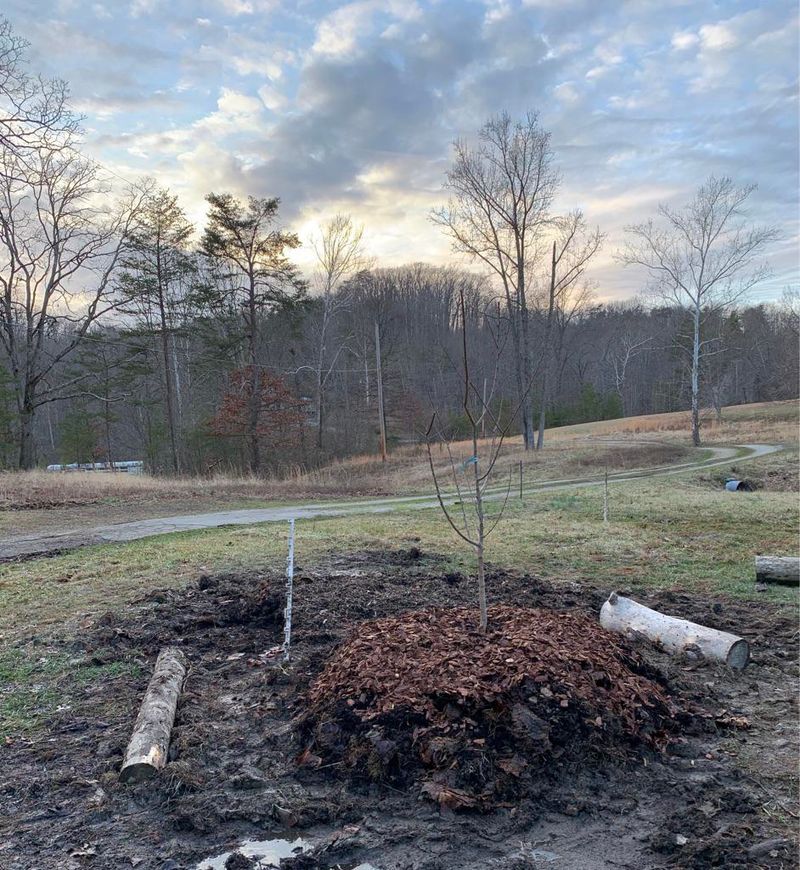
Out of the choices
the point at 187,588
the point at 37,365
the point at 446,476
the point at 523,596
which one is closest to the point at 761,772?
the point at 523,596

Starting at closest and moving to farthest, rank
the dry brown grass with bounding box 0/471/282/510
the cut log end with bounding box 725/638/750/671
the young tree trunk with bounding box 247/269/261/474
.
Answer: the cut log end with bounding box 725/638/750/671 → the dry brown grass with bounding box 0/471/282/510 → the young tree trunk with bounding box 247/269/261/474

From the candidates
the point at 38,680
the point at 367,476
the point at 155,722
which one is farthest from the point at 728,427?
the point at 155,722

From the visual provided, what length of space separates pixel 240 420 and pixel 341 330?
43.8ft

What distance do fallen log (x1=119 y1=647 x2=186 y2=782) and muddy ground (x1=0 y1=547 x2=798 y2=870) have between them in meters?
0.08

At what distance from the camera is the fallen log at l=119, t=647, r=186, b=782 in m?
3.32

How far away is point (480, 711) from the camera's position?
3.46 meters

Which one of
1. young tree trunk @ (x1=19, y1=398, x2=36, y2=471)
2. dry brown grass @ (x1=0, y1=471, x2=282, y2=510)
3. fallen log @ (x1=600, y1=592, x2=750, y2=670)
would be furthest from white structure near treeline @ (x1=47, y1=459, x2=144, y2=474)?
fallen log @ (x1=600, y1=592, x2=750, y2=670)

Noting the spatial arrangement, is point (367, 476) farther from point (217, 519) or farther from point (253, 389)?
point (217, 519)

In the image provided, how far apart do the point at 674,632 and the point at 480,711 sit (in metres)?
2.37

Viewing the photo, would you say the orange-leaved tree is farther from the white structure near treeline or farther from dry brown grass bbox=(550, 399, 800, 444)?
dry brown grass bbox=(550, 399, 800, 444)

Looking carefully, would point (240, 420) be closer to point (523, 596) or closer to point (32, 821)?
point (523, 596)

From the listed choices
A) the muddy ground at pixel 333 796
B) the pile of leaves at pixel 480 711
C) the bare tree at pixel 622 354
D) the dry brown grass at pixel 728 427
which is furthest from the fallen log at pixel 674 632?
the bare tree at pixel 622 354

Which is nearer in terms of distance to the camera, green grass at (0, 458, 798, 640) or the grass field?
the grass field

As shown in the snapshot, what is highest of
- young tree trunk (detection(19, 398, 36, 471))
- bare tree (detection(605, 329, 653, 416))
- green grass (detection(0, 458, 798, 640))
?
bare tree (detection(605, 329, 653, 416))
